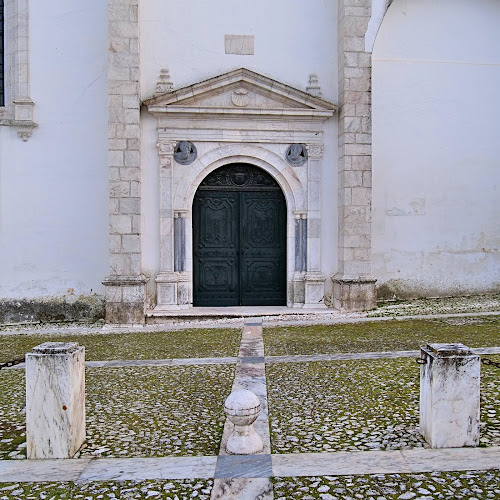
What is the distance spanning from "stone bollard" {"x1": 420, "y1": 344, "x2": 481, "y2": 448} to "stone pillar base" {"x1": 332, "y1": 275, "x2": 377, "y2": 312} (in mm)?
5904

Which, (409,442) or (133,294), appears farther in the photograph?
(133,294)

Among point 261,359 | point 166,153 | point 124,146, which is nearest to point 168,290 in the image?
point 166,153

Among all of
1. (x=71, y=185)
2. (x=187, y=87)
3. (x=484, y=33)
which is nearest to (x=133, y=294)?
(x=71, y=185)

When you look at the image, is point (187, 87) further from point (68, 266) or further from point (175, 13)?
point (68, 266)

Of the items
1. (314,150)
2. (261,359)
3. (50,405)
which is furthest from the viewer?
(314,150)

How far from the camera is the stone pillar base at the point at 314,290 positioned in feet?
32.2

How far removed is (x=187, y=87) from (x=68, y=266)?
3763 millimetres

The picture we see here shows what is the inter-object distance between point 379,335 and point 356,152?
3.59 meters

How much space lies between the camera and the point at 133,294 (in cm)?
898

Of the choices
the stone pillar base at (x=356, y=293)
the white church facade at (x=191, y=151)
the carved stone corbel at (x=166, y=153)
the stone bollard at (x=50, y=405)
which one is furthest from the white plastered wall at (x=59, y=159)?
the stone bollard at (x=50, y=405)

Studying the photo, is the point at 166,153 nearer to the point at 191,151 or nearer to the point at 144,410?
the point at 191,151

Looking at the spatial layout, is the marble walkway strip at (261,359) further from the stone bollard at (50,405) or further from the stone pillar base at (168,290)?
the stone pillar base at (168,290)

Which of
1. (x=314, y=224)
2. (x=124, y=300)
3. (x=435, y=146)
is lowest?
(x=124, y=300)

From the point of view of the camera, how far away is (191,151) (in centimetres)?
969
